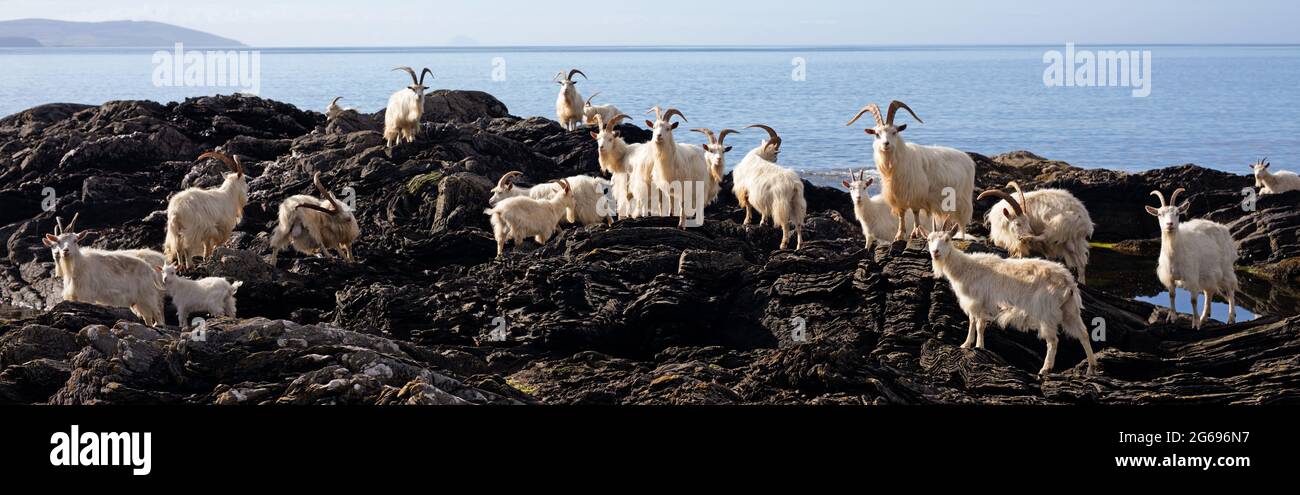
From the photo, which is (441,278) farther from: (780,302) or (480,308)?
(780,302)

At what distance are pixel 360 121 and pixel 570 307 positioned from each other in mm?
14270

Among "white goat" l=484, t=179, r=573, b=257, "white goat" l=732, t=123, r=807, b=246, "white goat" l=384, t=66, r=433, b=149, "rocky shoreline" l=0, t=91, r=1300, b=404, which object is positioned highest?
"white goat" l=384, t=66, r=433, b=149

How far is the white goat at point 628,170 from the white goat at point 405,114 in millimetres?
4180

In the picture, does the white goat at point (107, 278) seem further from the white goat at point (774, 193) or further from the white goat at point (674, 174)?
the white goat at point (774, 193)

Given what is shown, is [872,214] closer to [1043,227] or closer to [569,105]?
[1043,227]

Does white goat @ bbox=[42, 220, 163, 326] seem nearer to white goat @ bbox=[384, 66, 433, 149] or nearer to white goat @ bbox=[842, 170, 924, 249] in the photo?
white goat @ bbox=[384, 66, 433, 149]

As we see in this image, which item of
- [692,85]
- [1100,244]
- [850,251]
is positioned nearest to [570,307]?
[850,251]

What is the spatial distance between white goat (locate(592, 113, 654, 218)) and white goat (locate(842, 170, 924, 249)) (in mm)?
2955

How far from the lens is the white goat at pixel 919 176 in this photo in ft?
46.6

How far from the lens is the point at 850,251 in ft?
45.0

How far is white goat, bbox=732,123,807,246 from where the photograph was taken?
14641 millimetres

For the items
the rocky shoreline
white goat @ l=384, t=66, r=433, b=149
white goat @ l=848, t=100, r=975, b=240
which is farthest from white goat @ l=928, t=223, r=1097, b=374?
white goat @ l=384, t=66, r=433, b=149

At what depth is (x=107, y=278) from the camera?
1314cm

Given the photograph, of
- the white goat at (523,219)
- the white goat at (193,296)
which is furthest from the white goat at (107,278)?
the white goat at (523,219)
